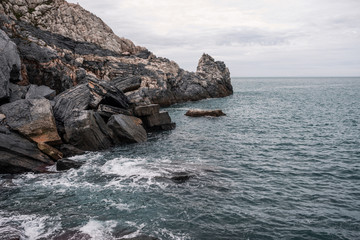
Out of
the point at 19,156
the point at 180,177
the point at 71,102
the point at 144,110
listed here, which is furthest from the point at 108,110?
the point at 180,177

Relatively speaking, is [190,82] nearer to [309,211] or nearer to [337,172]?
[337,172]

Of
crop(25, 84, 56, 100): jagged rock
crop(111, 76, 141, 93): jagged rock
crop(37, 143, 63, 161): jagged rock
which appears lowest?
Answer: crop(37, 143, 63, 161): jagged rock

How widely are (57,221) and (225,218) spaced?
32.6 feet

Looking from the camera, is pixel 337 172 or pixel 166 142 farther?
pixel 166 142

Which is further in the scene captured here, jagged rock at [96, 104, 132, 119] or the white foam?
jagged rock at [96, 104, 132, 119]

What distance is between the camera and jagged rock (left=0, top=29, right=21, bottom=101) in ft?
98.3

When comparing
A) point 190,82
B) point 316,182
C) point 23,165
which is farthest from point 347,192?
point 190,82

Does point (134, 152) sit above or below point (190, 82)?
below

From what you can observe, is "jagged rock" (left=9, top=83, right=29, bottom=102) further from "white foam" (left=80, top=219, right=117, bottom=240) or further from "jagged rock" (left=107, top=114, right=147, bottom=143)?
"white foam" (left=80, top=219, right=117, bottom=240)

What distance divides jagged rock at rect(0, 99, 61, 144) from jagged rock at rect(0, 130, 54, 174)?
4.50ft

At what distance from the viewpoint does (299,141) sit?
3491cm

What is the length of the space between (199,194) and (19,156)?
16681mm

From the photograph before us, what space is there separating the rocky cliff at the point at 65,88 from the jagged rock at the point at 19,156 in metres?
0.08

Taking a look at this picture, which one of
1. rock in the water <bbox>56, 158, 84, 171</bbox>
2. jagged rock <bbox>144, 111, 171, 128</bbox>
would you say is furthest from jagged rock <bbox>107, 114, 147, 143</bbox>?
rock in the water <bbox>56, 158, 84, 171</bbox>
